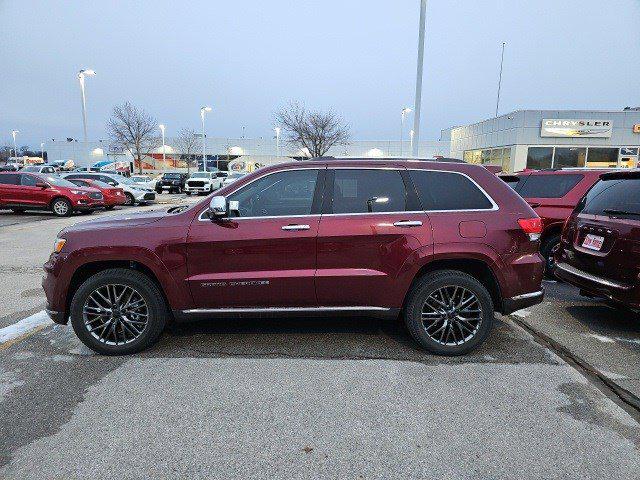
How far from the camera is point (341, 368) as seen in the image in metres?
3.86

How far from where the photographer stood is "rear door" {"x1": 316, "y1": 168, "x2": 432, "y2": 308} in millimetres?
4008

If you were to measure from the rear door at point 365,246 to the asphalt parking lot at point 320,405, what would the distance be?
0.59m

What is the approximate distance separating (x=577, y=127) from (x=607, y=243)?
22032 mm

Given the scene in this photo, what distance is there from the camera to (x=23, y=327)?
480 cm

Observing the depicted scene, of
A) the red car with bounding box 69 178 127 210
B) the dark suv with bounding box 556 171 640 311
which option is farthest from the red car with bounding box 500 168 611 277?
the red car with bounding box 69 178 127 210

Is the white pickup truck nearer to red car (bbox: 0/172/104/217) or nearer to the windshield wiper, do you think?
red car (bbox: 0/172/104/217)

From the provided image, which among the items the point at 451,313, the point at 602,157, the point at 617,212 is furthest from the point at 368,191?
the point at 602,157

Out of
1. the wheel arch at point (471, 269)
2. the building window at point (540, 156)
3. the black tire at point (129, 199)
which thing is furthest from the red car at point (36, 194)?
the building window at point (540, 156)

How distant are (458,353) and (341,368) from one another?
3.81 ft

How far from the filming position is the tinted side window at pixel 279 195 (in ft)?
13.5

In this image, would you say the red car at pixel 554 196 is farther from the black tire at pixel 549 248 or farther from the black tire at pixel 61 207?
the black tire at pixel 61 207

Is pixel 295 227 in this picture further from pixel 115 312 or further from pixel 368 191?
pixel 115 312

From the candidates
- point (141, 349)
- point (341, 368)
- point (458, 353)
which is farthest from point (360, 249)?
point (141, 349)

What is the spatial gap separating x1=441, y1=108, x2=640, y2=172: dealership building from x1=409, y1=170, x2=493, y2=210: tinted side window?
21783 mm
